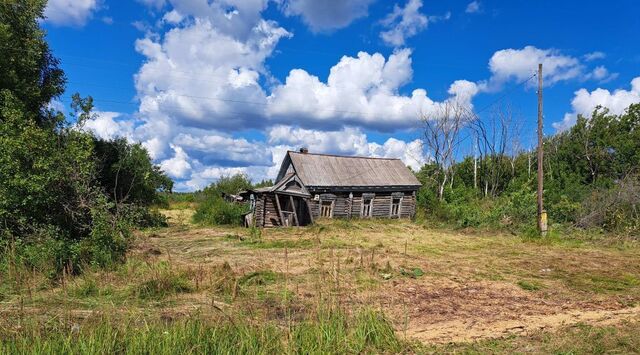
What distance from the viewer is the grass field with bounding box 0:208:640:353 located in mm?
4574

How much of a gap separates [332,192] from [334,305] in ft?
65.0

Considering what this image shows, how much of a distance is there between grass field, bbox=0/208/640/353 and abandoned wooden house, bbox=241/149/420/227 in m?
9.45

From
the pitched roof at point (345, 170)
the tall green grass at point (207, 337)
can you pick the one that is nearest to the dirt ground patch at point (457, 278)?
the tall green grass at point (207, 337)

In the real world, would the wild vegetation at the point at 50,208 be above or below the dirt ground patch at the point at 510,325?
above

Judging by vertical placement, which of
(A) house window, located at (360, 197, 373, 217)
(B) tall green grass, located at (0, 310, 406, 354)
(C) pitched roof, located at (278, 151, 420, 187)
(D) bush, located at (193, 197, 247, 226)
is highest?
(C) pitched roof, located at (278, 151, 420, 187)

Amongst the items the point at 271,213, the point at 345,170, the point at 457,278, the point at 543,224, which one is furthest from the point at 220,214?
the point at 457,278

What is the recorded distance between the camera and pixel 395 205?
91.5 ft

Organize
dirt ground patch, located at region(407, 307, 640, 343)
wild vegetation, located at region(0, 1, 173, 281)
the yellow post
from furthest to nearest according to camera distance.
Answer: the yellow post < wild vegetation, located at region(0, 1, 173, 281) < dirt ground patch, located at region(407, 307, 640, 343)

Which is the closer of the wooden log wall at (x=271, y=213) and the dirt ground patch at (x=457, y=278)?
the dirt ground patch at (x=457, y=278)

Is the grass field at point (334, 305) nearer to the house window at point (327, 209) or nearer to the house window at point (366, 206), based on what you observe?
the house window at point (327, 209)

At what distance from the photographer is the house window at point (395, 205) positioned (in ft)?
90.8

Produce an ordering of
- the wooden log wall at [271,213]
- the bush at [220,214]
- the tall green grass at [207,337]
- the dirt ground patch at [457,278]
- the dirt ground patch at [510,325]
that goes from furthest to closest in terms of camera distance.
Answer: the bush at [220,214]
the wooden log wall at [271,213]
the dirt ground patch at [457,278]
the dirt ground patch at [510,325]
the tall green grass at [207,337]

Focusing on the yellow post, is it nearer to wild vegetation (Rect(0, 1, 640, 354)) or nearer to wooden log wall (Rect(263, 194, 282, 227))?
wild vegetation (Rect(0, 1, 640, 354))

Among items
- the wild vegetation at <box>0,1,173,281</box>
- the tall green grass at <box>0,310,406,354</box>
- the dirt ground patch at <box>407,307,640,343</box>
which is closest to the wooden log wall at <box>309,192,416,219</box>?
the wild vegetation at <box>0,1,173,281</box>
